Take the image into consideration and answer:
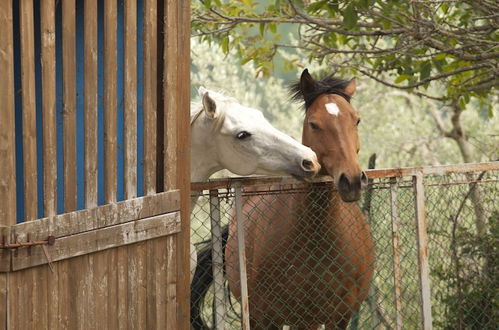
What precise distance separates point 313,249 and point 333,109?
3.12 feet

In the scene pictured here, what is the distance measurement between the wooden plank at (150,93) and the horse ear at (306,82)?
177 centimetres

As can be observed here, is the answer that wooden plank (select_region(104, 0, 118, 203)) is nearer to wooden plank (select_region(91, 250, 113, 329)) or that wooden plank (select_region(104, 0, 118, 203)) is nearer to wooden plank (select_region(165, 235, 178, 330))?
wooden plank (select_region(91, 250, 113, 329))

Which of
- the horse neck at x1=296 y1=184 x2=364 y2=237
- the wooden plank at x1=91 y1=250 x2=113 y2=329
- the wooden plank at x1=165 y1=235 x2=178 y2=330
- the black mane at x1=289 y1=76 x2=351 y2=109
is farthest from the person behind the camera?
the black mane at x1=289 y1=76 x2=351 y2=109

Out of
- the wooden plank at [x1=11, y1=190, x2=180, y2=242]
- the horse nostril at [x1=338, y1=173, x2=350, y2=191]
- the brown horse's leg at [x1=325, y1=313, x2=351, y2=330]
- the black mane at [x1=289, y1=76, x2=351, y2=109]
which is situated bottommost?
the brown horse's leg at [x1=325, y1=313, x2=351, y2=330]

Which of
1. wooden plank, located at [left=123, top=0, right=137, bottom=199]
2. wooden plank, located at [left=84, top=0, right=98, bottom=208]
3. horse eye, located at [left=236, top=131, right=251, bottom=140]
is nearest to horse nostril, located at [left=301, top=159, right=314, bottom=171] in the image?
horse eye, located at [left=236, top=131, right=251, bottom=140]

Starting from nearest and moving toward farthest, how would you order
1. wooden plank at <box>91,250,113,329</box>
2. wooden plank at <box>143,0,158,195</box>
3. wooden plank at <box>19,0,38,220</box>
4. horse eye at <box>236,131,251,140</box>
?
1. wooden plank at <box>19,0,38,220</box>
2. wooden plank at <box>91,250,113,329</box>
3. wooden plank at <box>143,0,158,195</box>
4. horse eye at <box>236,131,251,140</box>

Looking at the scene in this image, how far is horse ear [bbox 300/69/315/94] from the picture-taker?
5730 millimetres

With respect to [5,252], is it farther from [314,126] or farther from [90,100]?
[314,126]

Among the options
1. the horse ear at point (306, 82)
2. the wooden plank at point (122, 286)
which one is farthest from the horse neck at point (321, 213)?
the wooden plank at point (122, 286)

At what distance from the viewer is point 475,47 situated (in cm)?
657

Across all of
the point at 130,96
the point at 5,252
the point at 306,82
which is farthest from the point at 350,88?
the point at 5,252

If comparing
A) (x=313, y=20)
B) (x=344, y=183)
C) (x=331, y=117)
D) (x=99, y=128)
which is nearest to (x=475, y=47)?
(x=313, y=20)

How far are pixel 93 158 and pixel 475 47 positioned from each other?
3833mm

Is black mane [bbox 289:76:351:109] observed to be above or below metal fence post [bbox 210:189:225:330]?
above
